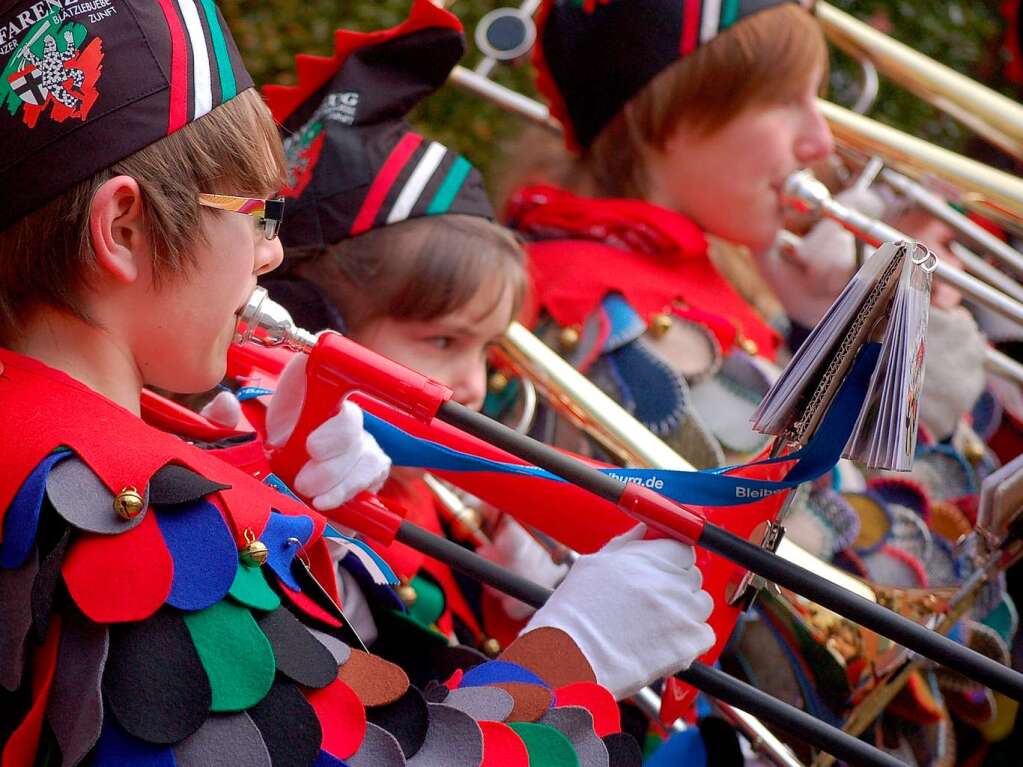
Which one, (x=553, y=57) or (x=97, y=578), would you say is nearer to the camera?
(x=97, y=578)

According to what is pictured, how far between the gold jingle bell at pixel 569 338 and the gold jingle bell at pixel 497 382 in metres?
0.12

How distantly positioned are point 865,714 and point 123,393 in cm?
98

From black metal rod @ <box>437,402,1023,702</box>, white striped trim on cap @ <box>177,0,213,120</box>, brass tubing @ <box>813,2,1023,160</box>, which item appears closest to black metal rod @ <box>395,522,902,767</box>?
black metal rod @ <box>437,402,1023,702</box>

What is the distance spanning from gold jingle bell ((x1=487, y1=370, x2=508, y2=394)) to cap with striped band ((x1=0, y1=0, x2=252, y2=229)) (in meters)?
0.88

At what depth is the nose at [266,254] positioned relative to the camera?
1.14 metres

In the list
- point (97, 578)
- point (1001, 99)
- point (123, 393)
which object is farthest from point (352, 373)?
point (1001, 99)

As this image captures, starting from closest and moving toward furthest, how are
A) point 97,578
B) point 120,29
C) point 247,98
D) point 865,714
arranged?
point 97,578, point 120,29, point 247,98, point 865,714

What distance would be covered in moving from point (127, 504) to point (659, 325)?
1.10 metres

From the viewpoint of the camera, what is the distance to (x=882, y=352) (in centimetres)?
105

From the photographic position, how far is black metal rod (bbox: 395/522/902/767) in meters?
1.12

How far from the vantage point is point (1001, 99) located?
2.30m

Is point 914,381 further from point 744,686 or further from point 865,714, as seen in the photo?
point 865,714

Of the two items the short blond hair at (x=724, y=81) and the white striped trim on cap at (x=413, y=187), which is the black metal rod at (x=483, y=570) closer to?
the white striped trim on cap at (x=413, y=187)

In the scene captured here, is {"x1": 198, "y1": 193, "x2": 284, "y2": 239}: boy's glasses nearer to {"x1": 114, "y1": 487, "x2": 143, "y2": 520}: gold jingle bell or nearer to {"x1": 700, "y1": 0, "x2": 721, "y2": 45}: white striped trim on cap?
{"x1": 114, "y1": 487, "x2": 143, "y2": 520}: gold jingle bell
